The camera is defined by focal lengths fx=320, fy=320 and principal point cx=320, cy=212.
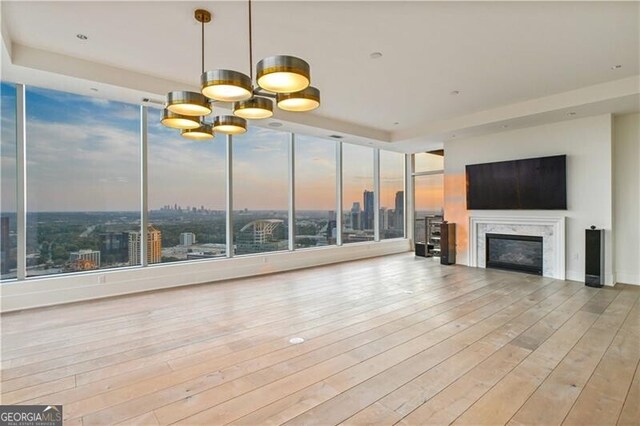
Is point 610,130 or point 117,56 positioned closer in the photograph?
point 117,56

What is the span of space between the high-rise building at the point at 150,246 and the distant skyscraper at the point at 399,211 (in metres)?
6.78

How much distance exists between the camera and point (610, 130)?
220 inches

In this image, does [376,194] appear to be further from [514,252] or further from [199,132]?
[199,132]

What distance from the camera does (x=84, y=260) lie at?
507cm

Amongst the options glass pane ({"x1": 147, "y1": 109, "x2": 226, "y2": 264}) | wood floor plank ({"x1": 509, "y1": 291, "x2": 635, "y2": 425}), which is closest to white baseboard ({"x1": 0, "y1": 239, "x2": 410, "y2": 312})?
glass pane ({"x1": 147, "y1": 109, "x2": 226, "y2": 264})

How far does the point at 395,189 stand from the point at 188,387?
333 inches

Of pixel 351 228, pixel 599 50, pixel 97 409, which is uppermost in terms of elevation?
pixel 599 50

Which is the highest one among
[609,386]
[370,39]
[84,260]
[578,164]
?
[370,39]

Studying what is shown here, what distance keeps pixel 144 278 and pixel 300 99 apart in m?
4.35

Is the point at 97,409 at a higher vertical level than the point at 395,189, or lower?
lower

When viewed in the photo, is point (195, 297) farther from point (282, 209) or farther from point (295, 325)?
point (282, 209)

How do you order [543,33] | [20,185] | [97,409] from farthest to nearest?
[20,185] < [543,33] < [97,409]

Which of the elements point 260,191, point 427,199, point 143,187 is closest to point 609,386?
point 260,191

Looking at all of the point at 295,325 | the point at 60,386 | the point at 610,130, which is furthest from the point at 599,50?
the point at 60,386
